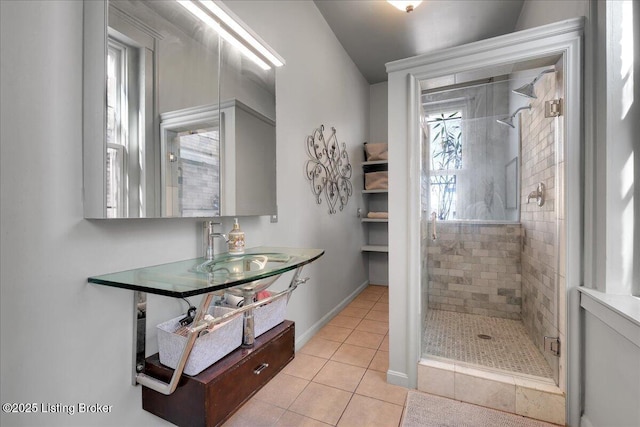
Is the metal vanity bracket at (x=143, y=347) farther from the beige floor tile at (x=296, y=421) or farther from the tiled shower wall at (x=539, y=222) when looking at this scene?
the tiled shower wall at (x=539, y=222)

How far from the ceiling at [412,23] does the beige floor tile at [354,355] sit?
297cm

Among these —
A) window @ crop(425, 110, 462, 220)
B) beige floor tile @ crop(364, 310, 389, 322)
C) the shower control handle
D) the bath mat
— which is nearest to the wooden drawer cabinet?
the bath mat

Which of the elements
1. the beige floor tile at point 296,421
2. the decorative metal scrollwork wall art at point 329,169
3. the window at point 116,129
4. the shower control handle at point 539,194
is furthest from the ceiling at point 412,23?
the beige floor tile at point 296,421

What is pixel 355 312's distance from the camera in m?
3.03

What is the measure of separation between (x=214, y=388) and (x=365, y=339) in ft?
5.53

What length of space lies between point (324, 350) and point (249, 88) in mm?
1942

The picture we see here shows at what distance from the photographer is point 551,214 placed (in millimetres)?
1725

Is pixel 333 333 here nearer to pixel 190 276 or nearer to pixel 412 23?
pixel 190 276

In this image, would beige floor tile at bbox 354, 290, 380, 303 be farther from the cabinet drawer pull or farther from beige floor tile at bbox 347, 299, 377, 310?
the cabinet drawer pull

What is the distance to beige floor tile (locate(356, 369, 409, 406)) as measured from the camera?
1.67 metres

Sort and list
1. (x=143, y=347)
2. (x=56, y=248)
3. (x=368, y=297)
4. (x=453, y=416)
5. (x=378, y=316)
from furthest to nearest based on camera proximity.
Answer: (x=368, y=297)
(x=378, y=316)
(x=453, y=416)
(x=143, y=347)
(x=56, y=248)

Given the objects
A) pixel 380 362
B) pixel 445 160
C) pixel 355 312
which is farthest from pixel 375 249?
pixel 380 362

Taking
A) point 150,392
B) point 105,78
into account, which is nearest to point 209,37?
point 105,78

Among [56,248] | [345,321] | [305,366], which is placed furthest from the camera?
[345,321]
